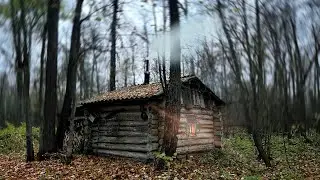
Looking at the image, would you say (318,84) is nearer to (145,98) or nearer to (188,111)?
(188,111)

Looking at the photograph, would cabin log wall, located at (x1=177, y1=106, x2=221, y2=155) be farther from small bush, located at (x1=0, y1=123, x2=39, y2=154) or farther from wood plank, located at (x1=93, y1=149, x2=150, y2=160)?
small bush, located at (x1=0, y1=123, x2=39, y2=154)

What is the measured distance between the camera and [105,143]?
17797 millimetres

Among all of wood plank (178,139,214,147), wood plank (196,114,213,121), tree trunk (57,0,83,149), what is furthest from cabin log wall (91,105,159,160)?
wood plank (196,114,213,121)

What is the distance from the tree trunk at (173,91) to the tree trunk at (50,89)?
7.08m

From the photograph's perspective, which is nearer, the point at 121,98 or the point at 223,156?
the point at 121,98

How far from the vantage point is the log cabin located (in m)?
15.8

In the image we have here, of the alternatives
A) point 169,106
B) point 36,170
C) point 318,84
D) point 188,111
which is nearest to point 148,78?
point 188,111

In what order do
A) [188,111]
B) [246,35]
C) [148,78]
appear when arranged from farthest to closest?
[148,78]
[188,111]
[246,35]

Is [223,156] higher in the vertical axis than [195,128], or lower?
lower

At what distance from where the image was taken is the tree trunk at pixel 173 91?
12.6 metres

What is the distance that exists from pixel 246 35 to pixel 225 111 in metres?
26.4

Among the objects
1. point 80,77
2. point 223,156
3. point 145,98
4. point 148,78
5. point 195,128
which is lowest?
point 223,156

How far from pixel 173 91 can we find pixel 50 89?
297 inches

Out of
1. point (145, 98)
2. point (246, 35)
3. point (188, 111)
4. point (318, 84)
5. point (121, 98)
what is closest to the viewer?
point (246, 35)
